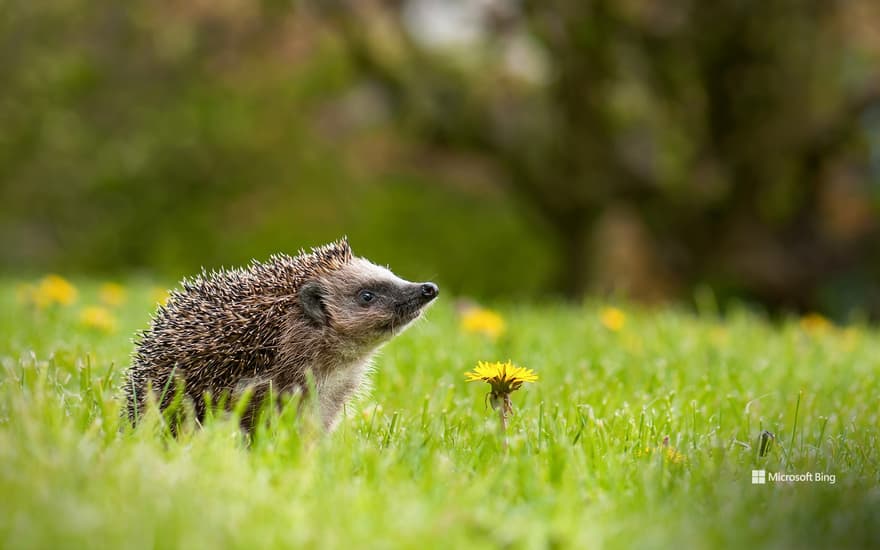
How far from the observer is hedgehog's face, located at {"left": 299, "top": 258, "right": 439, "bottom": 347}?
3838 millimetres

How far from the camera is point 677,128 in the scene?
12.3 m

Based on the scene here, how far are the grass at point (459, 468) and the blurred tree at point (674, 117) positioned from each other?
24.8 ft

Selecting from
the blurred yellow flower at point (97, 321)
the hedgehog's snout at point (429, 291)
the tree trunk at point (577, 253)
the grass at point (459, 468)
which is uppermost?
the tree trunk at point (577, 253)

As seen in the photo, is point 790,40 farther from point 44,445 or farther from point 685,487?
point 44,445

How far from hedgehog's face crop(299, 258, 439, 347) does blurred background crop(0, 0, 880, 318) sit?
8.02 meters

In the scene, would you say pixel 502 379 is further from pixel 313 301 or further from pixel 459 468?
pixel 313 301

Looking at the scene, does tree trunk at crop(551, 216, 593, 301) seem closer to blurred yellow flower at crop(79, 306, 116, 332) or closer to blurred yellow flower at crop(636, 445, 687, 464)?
blurred yellow flower at crop(79, 306, 116, 332)

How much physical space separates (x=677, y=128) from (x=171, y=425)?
9.98m

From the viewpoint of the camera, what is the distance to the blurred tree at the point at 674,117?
11.7 meters

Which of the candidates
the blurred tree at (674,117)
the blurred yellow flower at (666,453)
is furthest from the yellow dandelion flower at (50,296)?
the blurred tree at (674,117)

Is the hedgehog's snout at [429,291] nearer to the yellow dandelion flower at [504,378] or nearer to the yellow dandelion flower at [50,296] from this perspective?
the yellow dandelion flower at [504,378]

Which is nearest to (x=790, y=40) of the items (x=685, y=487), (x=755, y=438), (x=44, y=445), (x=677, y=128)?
(x=677, y=128)

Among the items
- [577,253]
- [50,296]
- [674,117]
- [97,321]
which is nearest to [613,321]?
[97,321]

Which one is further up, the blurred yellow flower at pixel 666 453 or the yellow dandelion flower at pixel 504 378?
the yellow dandelion flower at pixel 504 378
